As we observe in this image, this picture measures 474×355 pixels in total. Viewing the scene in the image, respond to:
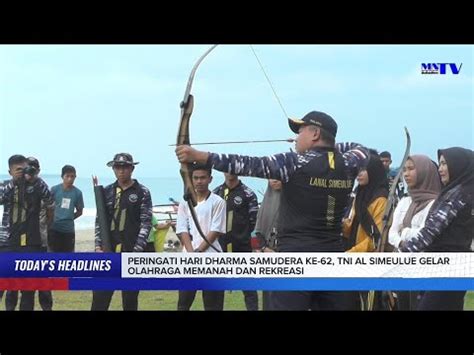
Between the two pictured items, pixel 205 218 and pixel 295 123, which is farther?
pixel 205 218

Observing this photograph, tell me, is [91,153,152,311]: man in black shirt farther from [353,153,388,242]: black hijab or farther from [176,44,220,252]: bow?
[353,153,388,242]: black hijab

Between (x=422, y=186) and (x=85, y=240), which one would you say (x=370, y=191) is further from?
(x=85, y=240)

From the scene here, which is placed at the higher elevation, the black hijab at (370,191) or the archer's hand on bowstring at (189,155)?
the archer's hand on bowstring at (189,155)

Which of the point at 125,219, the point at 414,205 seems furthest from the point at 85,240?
the point at 414,205

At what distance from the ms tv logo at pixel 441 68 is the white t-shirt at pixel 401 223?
79 cm

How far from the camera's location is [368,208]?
539cm

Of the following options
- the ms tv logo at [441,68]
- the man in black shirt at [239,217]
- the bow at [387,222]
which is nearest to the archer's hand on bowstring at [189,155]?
the man in black shirt at [239,217]

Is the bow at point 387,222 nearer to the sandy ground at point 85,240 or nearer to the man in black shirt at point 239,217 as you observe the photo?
the man in black shirt at point 239,217

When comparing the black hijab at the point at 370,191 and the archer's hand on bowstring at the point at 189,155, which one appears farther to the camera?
the black hijab at the point at 370,191

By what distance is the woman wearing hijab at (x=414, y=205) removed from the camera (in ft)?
17.6

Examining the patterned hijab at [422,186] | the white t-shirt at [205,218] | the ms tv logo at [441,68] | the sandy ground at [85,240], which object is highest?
the ms tv logo at [441,68]

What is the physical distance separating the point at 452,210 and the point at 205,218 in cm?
153

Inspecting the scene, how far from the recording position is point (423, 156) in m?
5.34
